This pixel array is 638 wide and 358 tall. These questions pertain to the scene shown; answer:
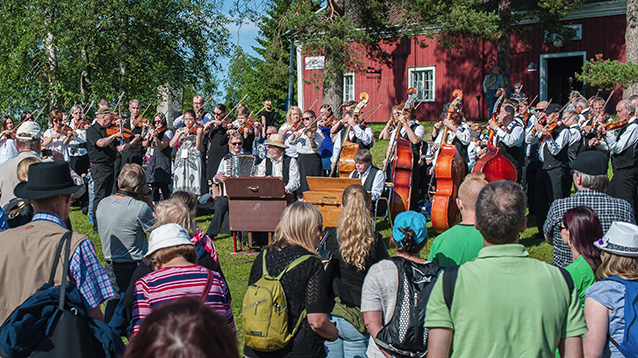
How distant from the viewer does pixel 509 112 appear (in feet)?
29.5

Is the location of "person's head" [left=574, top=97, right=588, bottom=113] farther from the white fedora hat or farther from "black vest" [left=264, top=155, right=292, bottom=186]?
the white fedora hat

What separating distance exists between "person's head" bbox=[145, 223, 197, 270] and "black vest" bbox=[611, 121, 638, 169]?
6.62m

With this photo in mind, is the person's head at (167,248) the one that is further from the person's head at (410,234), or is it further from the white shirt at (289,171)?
the white shirt at (289,171)

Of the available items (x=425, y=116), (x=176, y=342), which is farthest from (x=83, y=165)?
(x=425, y=116)

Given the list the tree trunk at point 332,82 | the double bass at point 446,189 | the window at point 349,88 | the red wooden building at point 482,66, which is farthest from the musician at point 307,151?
the window at point 349,88

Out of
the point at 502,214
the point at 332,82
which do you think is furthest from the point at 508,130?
the point at 332,82

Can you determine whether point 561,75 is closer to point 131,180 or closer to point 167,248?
point 131,180

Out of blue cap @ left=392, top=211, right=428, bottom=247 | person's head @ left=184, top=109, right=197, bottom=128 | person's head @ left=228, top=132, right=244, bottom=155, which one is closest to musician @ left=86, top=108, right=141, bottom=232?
person's head @ left=184, top=109, right=197, bottom=128

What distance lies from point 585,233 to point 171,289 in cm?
239

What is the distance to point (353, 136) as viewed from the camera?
31.1 feet

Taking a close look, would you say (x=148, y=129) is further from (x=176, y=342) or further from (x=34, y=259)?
(x=176, y=342)

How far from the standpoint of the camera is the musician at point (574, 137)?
8.09 metres

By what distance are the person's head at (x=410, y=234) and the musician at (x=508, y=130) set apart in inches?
228

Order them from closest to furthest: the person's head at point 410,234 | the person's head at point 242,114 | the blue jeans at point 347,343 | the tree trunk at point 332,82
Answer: the person's head at point 410,234 → the blue jeans at point 347,343 → the person's head at point 242,114 → the tree trunk at point 332,82
